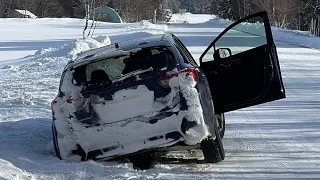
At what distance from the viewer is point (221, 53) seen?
24.1 ft

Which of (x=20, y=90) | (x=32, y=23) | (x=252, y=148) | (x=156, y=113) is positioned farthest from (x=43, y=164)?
(x=32, y=23)

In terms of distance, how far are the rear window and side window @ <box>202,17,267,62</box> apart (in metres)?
1.55

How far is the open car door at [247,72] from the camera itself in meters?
6.89

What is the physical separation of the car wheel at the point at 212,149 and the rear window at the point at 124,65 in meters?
0.96

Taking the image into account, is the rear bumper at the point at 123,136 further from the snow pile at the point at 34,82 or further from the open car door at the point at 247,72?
the snow pile at the point at 34,82

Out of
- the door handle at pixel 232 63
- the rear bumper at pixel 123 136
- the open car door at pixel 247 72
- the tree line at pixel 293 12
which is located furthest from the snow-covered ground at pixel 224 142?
the tree line at pixel 293 12

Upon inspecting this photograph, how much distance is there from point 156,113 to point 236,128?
10.2 feet

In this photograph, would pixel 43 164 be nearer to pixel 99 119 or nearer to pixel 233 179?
pixel 99 119

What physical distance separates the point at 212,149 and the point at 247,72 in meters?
1.48

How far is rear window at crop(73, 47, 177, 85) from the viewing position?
5832 millimetres

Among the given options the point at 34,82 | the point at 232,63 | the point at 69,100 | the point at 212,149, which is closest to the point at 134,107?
the point at 69,100

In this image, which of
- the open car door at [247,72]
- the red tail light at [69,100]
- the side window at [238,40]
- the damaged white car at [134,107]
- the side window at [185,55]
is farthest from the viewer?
the side window at [238,40]

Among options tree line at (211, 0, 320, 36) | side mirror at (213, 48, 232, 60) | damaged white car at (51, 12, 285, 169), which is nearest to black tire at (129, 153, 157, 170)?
damaged white car at (51, 12, 285, 169)

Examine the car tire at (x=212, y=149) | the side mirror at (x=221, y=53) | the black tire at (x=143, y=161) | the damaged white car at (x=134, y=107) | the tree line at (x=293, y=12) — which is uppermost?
the side mirror at (x=221, y=53)
